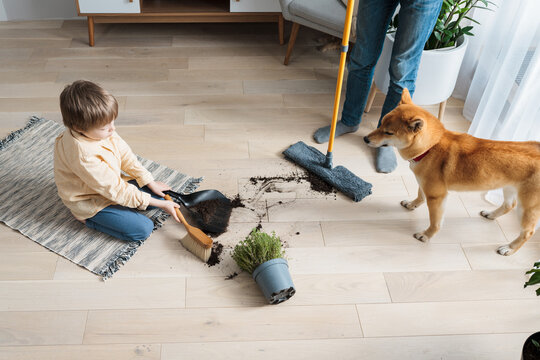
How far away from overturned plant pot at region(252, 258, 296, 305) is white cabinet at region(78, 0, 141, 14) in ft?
6.91

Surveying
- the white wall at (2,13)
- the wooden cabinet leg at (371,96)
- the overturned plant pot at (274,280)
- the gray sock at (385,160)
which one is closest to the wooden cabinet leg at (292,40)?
the wooden cabinet leg at (371,96)

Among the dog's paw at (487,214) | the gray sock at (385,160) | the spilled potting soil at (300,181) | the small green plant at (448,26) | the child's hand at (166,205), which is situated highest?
the small green plant at (448,26)

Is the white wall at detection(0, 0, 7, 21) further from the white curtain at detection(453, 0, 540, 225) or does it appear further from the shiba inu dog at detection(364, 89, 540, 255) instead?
the white curtain at detection(453, 0, 540, 225)

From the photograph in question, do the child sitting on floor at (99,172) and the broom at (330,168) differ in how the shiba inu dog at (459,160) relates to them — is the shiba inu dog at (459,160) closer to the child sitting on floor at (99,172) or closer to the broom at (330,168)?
the broom at (330,168)

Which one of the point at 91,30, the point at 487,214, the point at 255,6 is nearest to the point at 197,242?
the point at 487,214

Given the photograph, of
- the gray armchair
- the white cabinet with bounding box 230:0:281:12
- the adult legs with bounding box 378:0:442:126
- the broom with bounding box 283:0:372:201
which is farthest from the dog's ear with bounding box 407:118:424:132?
the white cabinet with bounding box 230:0:281:12

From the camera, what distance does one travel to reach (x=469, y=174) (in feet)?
5.62

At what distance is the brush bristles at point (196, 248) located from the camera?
5.95ft

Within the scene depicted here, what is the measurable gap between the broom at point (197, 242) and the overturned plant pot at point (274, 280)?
0.73ft

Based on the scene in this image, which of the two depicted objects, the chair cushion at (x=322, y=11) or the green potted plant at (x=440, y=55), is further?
the chair cushion at (x=322, y=11)

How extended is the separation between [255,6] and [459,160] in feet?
6.19

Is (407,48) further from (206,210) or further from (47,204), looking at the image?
(47,204)

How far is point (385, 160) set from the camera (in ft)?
7.62

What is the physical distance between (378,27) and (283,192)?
2.88 ft
